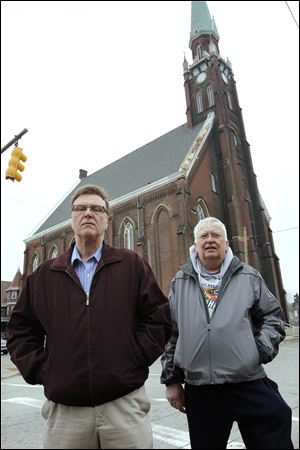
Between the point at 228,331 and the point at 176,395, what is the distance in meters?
0.49

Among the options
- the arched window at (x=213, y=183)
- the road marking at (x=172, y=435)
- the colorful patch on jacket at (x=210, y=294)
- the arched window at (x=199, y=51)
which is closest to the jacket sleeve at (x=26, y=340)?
the colorful patch on jacket at (x=210, y=294)

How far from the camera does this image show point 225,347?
1.58 meters

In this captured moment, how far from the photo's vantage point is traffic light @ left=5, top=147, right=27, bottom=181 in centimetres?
203

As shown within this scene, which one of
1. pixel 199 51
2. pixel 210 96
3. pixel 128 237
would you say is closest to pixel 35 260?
pixel 128 237

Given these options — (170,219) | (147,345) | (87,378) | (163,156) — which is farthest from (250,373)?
(163,156)

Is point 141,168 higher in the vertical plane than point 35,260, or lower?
higher

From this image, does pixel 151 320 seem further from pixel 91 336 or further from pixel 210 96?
pixel 210 96

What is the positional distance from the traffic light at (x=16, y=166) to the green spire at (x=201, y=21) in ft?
4.65

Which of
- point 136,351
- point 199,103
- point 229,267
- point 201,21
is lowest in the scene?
point 136,351

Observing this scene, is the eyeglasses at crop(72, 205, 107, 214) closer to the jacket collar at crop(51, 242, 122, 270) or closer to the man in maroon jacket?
the man in maroon jacket

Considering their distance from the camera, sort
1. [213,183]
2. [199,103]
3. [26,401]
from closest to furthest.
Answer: [213,183]
[199,103]
[26,401]

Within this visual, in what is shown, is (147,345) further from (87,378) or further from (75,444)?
(75,444)

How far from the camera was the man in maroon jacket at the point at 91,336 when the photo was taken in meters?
1.34

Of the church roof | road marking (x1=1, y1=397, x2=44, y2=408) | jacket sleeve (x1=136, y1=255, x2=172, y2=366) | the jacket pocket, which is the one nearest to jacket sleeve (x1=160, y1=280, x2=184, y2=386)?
jacket sleeve (x1=136, y1=255, x2=172, y2=366)
